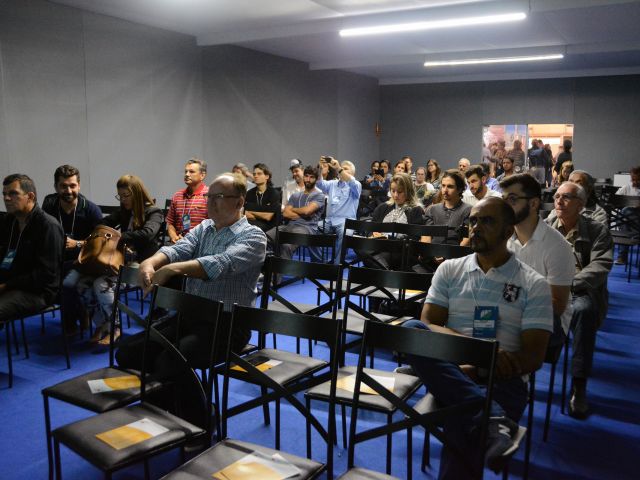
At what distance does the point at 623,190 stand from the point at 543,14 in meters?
2.70

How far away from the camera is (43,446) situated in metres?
2.85

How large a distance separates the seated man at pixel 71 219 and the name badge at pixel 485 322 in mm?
3319

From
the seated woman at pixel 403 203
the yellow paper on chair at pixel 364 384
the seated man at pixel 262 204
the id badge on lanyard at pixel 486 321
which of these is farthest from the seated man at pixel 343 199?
the id badge on lanyard at pixel 486 321

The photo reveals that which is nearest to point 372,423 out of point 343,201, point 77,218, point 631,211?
point 77,218

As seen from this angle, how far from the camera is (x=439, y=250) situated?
368cm

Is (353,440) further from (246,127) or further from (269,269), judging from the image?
(246,127)

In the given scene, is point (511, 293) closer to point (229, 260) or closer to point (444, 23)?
point (229, 260)

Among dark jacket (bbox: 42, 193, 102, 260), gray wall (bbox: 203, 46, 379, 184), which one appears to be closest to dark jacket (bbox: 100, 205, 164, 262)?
dark jacket (bbox: 42, 193, 102, 260)

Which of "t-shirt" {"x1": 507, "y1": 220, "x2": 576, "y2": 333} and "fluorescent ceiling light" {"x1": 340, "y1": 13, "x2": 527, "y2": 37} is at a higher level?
"fluorescent ceiling light" {"x1": 340, "y1": 13, "x2": 527, "y2": 37}

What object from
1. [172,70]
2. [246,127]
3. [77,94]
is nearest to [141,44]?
[172,70]

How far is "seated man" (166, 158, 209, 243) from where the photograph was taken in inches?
213

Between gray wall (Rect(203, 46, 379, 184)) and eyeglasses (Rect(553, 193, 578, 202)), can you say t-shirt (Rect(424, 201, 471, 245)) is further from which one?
gray wall (Rect(203, 46, 379, 184))

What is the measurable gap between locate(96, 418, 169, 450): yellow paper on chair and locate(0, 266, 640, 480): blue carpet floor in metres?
0.59

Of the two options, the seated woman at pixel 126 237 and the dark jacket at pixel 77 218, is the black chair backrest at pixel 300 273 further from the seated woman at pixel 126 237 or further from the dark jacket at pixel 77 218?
the dark jacket at pixel 77 218
